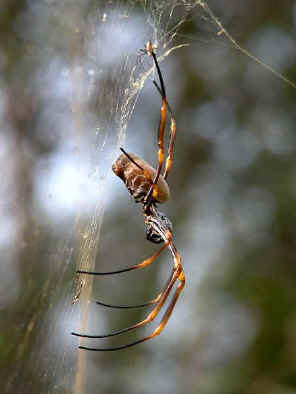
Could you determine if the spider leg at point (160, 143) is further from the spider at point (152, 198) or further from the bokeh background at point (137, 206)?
the bokeh background at point (137, 206)

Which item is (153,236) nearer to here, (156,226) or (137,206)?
(156,226)

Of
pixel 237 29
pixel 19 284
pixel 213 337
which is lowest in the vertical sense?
pixel 213 337

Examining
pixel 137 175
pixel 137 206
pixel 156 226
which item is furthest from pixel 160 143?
pixel 137 206

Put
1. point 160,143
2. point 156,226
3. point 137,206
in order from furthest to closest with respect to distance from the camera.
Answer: point 137,206 < point 156,226 < point 160,143

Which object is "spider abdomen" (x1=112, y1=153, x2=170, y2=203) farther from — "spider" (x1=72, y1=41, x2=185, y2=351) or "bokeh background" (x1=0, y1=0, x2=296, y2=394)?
"bokeh background" (x1=0, y1=0, x2=296, y2=394)

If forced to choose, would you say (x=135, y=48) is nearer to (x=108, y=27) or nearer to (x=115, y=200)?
(x=108, y=27)

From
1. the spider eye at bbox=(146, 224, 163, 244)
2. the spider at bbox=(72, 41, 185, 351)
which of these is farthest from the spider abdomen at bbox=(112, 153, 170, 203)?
the spider eye at bbox=(146, 224, 163, 244)

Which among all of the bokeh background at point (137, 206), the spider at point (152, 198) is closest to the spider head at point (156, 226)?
the spider at point (152, 198)

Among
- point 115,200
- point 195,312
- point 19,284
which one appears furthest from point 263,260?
point 19,284
